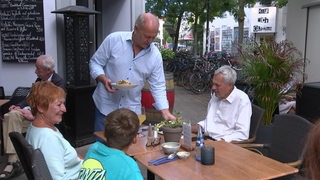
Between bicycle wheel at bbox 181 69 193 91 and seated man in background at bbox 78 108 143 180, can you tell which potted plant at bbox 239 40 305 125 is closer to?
seated man in background at bbox 78 108 143 180

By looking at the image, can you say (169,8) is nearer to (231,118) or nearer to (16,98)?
(16,98)

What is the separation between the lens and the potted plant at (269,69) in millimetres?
4895

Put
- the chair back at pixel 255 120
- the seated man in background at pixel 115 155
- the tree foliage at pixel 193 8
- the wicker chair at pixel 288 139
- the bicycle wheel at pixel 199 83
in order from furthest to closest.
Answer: the tree foliage at pixel 193 8 → the bicycle wheel at pixel 199 83 → the chair back at pixel 255 120 → the wicker chair at pixel 288 139 → the seated man in background at pixel 115 155

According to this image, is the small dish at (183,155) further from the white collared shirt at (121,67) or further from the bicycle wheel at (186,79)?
the bicycle wheel at (186,79)

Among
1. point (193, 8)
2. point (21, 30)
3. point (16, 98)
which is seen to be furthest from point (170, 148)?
point (193, 8)

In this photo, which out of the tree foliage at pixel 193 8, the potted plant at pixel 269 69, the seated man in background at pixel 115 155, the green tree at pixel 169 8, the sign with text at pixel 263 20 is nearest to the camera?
the seated man in background at pixel 115 155

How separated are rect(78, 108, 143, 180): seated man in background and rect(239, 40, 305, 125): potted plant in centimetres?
333

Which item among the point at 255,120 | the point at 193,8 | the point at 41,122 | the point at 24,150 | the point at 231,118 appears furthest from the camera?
the point at 193,8

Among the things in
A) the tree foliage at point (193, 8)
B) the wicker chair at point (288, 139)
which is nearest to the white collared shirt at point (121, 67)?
the wicker chair at point (288, 139)

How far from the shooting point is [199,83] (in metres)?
12.0

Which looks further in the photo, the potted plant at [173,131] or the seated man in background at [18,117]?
the seated man in background at [18,117]

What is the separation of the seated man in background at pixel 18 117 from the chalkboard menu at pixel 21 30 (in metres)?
1.17

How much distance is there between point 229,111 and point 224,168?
1.20 meters

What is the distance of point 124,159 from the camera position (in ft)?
6.15
